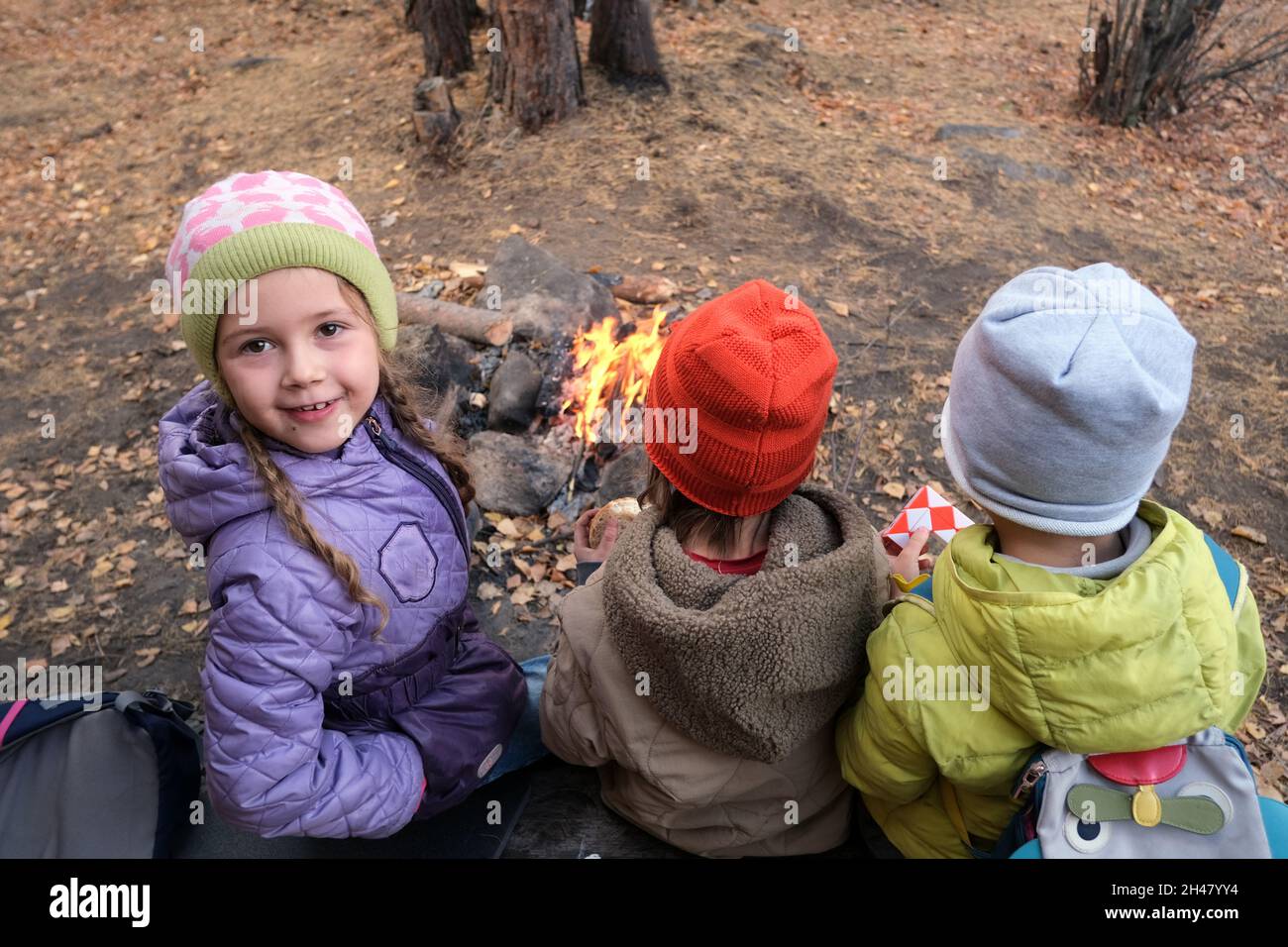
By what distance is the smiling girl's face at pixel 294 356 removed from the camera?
6.66 feet

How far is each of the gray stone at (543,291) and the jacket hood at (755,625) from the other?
2.78 metres

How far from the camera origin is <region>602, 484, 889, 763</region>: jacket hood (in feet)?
5.94

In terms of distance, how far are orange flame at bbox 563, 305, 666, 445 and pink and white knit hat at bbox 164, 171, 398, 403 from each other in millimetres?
2272

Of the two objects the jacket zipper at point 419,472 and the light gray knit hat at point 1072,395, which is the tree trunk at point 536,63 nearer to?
the jacket zipper at point 419,472

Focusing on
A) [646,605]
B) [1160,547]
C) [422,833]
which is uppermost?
[1160,547]

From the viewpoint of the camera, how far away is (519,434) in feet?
14.6

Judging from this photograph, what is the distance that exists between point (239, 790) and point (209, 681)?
25cm

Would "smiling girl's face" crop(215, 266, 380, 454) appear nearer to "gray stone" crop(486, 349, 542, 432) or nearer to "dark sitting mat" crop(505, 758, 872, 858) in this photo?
"dark sitting mat" crop(505, 758, 872, 858)

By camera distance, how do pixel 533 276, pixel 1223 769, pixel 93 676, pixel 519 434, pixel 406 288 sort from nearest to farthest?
pixel 1223 769 < pixel 93 676 < pixel 519 434 < pixel 533 276 < pixel 406 288

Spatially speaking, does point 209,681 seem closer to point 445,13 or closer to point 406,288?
point 406,288

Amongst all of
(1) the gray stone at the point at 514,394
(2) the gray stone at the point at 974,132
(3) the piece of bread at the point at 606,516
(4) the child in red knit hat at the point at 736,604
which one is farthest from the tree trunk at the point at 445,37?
(4) the child in red knit hat at the point at 736,604

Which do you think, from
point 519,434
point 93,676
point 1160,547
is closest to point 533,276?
point 519,434

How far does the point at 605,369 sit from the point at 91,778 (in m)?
2.81

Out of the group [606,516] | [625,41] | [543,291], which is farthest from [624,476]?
[625,41]
